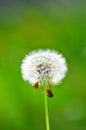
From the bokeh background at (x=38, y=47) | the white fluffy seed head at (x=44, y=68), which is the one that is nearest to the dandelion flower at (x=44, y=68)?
the white fluffy seed head at (x=44, y=68)

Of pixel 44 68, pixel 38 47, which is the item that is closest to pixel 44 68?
pixel 44 68

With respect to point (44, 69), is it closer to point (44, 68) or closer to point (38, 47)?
point (44, 68)

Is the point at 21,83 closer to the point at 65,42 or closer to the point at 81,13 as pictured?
the point at 65,42

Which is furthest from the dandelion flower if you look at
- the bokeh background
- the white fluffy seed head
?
the bokeh background

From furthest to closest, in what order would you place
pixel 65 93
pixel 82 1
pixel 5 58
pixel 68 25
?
pixel 82 1 < pixel 68 25 < pixel 5 58 < pixel 65 93

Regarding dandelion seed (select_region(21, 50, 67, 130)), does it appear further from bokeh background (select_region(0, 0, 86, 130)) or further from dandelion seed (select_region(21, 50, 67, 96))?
bokeh background (select_region(0, 0, 86, 130))

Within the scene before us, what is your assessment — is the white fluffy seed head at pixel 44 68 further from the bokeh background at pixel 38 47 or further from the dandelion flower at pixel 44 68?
the bokeh background at pixel 38 47

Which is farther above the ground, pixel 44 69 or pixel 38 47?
pixel 38 47

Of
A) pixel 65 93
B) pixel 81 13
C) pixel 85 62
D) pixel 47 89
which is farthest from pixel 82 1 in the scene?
pixel 47 89
